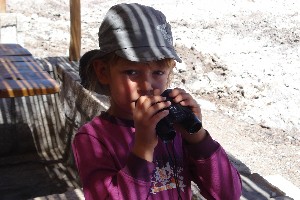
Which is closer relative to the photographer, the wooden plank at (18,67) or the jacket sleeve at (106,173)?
the jacket sleeve at (106,173)

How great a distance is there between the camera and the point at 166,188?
1.48 metres

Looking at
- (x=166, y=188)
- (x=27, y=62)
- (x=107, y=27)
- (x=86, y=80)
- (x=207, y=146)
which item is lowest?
(x=27, y=62)

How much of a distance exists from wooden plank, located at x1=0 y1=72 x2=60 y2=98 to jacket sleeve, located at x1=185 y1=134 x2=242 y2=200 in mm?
1712

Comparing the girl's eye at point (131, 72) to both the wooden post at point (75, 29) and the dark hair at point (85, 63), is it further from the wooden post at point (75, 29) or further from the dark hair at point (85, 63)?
the wooden post at point (75, 29)

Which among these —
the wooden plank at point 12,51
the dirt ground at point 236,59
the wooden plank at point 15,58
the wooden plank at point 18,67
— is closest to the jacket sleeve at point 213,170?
the wooden plank at point 18,67

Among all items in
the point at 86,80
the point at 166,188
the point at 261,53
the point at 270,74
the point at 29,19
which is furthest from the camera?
the point at 29,19

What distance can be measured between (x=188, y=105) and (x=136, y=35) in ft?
0.95

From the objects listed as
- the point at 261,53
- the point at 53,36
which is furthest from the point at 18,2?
the point at 261,53

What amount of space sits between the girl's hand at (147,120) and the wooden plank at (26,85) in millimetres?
1795

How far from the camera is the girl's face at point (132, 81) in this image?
4.66ft

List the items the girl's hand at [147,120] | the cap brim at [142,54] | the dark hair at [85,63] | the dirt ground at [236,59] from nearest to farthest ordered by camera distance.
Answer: the girl's hand at [147,120] < the cap brim at [142,54] < the dark hair at [85,63] < the dirt ground at [236,59]

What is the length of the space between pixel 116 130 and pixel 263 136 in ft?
18.1

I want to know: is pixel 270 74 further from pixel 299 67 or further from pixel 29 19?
pixel 29 19

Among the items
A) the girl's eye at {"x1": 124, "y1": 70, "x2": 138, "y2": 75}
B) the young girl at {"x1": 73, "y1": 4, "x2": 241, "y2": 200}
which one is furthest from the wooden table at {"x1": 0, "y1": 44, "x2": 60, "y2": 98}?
the girl's eye at {"x1": 124, "y1": 70, "x2": 138, "y2": 75}
